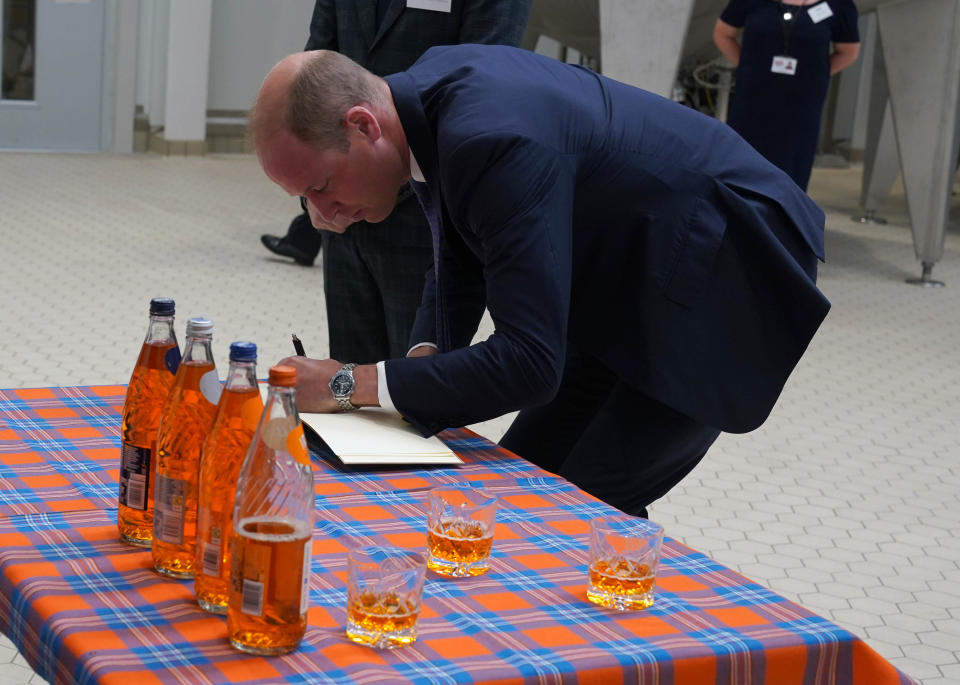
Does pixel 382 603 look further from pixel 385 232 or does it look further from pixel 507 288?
pixel 385 232

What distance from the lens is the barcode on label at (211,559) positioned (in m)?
1.18

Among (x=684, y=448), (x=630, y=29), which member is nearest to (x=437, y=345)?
(x=684, y=448)

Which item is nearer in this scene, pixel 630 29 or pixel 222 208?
pixel 630 29

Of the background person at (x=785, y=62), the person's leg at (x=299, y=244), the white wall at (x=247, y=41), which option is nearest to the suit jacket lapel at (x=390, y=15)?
the person's leg at (x=299, y=244)

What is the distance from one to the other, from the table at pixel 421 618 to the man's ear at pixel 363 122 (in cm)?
47

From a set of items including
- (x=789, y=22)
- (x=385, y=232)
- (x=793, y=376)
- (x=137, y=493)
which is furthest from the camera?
(x=789, y=22)

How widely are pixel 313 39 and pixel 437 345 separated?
4.45 ft

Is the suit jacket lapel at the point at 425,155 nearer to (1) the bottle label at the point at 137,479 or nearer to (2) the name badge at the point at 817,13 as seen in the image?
(1) the bottle label at the point at 137,479

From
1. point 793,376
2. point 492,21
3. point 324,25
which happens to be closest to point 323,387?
point 492,21

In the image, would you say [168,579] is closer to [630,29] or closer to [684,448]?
[684,448]

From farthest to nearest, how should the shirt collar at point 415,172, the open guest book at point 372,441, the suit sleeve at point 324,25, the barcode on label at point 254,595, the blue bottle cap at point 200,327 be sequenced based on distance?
the suit sleeve at point 324,25 < the shirt collar at point 415,172 < the open guest book at point 372,441 < the blue bottle cap at point 200,327 < the barcode on label at point 254,595

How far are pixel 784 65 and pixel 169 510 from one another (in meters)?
5.25

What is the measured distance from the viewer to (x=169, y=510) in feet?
4.10

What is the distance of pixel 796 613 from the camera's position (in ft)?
A: 4.26
